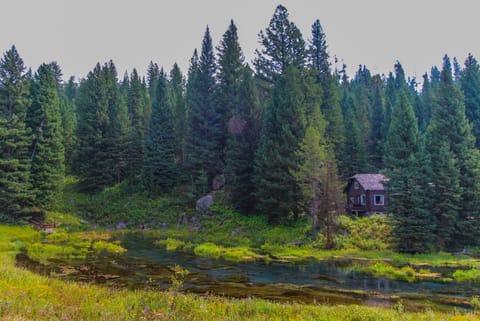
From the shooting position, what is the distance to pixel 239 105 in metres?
55.0

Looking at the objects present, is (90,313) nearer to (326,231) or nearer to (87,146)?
(326,231)

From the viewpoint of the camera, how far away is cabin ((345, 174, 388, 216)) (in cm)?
4975

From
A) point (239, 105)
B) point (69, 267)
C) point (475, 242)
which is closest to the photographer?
point (69, 267)

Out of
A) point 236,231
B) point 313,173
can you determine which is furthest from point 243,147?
point 313,173

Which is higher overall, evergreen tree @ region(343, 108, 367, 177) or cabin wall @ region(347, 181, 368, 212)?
evergreen tree @ region(343, 108, 367, 177)

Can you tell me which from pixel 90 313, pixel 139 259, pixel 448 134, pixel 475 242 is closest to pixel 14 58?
pixel 139 259

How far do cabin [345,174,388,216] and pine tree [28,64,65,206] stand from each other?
123 ft

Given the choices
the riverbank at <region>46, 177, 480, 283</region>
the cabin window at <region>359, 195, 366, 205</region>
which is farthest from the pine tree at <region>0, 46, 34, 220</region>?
the cabin window at <region>359, 195, 366, 205</region>

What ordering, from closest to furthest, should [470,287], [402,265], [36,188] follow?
[470,287] < [402,265] < [36,188]

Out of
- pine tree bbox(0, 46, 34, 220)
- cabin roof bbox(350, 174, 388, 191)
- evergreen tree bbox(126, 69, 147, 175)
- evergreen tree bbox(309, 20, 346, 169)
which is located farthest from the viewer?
evergreen tree bbox(126, 69, 147, 175)

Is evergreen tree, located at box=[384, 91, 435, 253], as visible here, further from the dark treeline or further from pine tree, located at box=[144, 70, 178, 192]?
pine tree, located at box=[144, 70, 178, 192]

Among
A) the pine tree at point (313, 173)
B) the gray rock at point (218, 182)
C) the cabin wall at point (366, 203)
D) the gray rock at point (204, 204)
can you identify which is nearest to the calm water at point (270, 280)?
the pine tree at point (313, 173)

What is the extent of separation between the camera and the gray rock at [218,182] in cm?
5960

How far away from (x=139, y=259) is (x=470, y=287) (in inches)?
830
